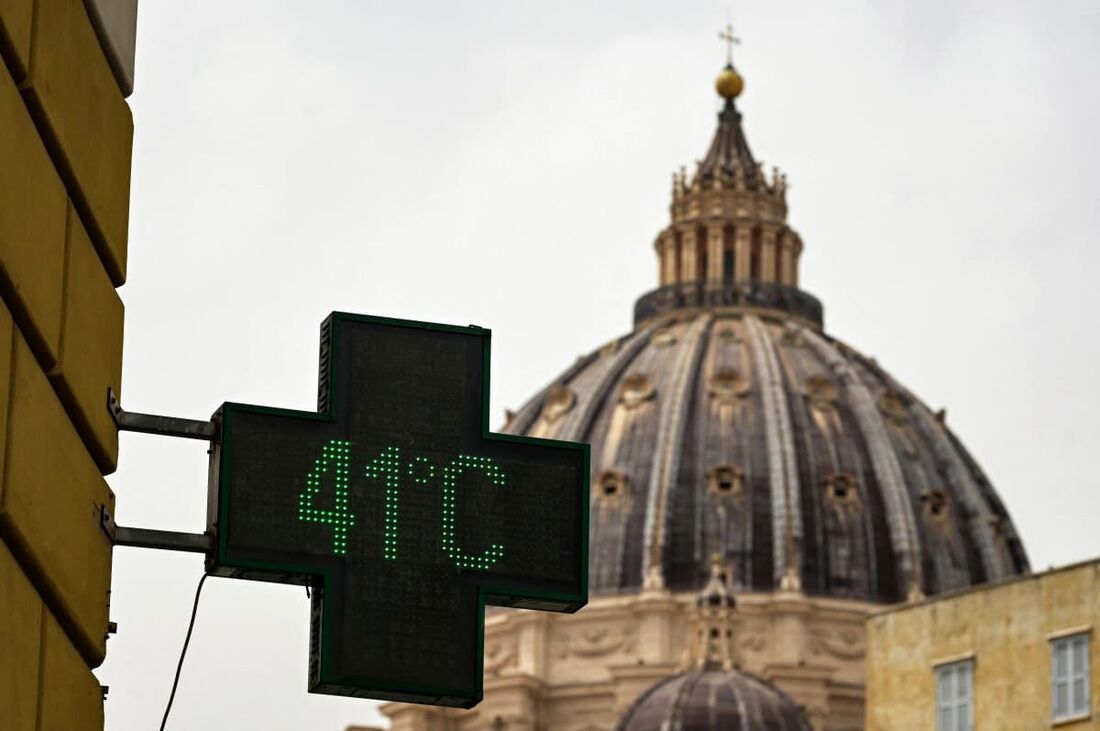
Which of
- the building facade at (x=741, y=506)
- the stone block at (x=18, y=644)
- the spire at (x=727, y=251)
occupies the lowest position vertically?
the stone block at (x=18, y=644)

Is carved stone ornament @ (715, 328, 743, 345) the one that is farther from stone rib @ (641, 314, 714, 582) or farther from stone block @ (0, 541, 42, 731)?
stone block @ (0, 541, 42, 731)

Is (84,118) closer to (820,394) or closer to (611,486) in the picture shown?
(611,486)

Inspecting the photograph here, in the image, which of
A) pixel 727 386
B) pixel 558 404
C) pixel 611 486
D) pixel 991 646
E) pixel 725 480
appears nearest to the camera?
pixel 991 646

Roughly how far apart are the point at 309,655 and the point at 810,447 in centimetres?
13226

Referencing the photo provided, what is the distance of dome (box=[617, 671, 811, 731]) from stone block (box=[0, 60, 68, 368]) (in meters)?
88.7

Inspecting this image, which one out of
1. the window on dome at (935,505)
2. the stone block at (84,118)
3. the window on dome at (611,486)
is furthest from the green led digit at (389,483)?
the window on dome at (935,505)

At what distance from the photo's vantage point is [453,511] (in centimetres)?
1084

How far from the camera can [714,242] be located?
154875mm

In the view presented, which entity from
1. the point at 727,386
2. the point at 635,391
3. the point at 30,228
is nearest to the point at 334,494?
the point at 30,228

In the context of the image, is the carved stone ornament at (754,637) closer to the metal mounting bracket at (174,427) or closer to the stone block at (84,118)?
the stone block at (84,118)

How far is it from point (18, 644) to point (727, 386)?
136 m

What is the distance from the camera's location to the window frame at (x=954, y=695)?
33344mm

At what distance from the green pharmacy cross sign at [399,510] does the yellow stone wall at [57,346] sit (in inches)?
19.8

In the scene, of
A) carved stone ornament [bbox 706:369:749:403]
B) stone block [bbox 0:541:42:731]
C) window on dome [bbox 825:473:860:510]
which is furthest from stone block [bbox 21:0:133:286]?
carved stone ornament [bbox 706:369:749:403]
